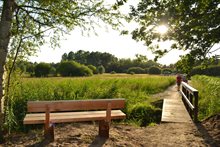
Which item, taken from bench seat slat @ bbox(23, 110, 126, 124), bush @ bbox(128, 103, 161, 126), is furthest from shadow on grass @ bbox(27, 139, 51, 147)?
bush @ bbox(128, 103, 161, 126)

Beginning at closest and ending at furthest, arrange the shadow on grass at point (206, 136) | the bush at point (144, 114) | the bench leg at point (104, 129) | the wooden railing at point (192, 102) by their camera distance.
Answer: the bench leg at point (104, 129), the shadow on grass at point (206, 136), the wooden railing at point (192, 102), the bush at point (144, 114)

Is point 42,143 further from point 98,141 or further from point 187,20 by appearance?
point 187,20

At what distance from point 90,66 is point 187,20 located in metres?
64.8

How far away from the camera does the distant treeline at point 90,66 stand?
9.98 metres

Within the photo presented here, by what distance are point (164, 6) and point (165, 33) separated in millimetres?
690

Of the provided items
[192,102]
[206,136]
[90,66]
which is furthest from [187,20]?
[90,66]

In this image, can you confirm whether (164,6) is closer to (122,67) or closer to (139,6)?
(139,6)

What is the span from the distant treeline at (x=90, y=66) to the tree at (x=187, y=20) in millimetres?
1578

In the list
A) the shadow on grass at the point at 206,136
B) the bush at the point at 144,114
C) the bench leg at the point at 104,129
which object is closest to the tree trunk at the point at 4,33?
the bench leg at the point at 104,129

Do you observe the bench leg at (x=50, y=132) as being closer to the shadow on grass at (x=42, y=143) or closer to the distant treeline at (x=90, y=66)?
the shadow on grass at (x=42, y=143)

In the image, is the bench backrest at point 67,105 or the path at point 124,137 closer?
the bench backrest at point 67,105

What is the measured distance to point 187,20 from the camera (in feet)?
23.6

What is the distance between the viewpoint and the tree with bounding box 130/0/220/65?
657 cm

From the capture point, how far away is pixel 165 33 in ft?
25.0
